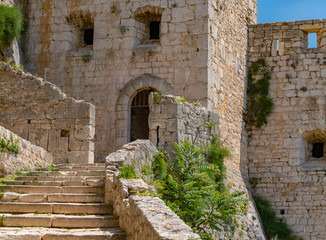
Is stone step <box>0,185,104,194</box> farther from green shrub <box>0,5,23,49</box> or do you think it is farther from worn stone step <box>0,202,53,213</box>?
green shrub <box>0,5,23,49</box>

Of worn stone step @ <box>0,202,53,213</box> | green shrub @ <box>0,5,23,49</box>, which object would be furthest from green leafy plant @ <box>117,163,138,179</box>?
green shrub @ <box>0,5,23,49</box>

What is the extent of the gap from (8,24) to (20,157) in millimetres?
6924

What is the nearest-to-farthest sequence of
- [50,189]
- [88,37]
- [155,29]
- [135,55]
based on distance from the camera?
[50,189] → [135,55] → [155,29] → [88,37]

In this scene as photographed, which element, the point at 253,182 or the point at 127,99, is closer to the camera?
the point at 127,99

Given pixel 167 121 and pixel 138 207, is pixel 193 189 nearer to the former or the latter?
pixel 167 121

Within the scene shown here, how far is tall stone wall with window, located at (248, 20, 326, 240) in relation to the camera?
18.3m

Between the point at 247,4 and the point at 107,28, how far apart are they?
16.7ft

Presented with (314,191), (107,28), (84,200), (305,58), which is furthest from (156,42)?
(84,200)

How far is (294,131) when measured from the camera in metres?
18.8

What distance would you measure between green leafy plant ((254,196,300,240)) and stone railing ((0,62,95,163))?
620cm

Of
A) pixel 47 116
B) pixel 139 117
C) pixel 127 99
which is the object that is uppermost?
pixel 127 99

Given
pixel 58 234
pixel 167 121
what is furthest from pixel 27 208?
pixel 167 121

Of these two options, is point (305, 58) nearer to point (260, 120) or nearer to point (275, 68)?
point (275, 68)

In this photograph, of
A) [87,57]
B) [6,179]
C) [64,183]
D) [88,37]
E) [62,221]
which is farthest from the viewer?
[88,37]
